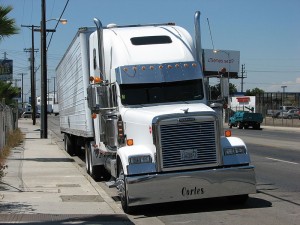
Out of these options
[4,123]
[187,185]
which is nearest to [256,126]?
[4,123]

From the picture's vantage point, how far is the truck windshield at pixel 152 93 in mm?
10578

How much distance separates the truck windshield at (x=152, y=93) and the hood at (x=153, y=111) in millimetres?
215

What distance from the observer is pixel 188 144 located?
9.16 m

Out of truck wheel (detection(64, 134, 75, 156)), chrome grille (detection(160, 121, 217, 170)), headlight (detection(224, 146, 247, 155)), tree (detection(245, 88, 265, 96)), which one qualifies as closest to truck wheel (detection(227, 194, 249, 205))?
headlight (detection(224, 146, 247, 155))

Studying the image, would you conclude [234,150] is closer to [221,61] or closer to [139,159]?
[139,159]

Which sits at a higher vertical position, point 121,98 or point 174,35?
point 174,35

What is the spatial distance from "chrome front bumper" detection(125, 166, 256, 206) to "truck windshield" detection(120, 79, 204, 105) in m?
2.04

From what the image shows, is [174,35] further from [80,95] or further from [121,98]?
[80,95]

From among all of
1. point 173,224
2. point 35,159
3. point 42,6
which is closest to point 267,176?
point 173,224

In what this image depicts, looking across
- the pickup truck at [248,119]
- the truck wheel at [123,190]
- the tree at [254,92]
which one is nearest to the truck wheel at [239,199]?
the truck wheel at [123,190]

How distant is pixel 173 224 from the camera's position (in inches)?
335

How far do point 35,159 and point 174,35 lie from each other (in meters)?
9.92

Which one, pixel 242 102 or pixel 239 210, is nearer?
pixel 239 210

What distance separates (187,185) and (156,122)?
1219mm
